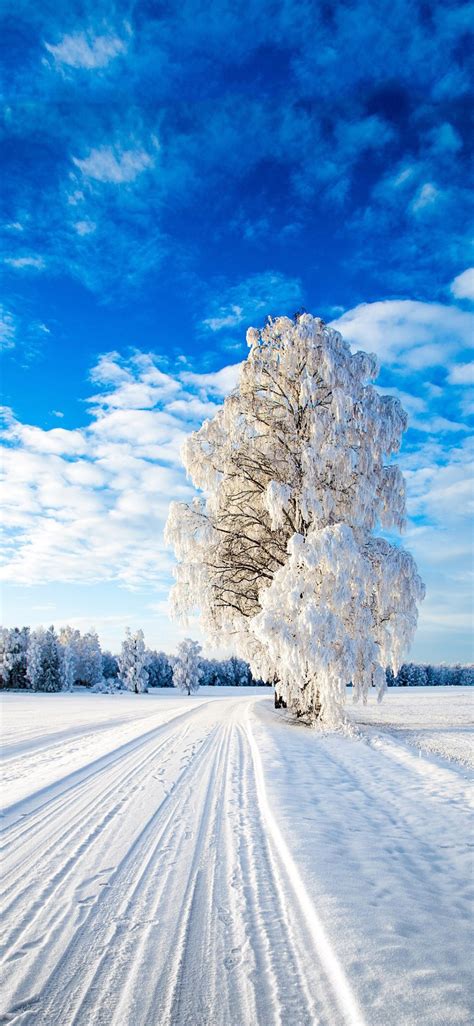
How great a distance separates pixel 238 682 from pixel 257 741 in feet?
388

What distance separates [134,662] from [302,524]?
2775 inches

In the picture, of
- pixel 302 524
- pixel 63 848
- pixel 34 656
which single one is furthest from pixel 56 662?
pixel 63 848

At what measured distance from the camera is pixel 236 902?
305cm

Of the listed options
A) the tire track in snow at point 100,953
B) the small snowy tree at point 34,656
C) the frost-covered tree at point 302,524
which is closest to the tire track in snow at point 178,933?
the tire track in snow at point 100,953

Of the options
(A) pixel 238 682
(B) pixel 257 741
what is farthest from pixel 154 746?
(A) pixel 238 682

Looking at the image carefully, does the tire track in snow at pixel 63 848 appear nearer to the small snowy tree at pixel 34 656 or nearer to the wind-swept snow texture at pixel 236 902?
the wind-swept snow texture at pixel 236 902

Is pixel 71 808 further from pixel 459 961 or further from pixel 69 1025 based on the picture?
pixel 459 961

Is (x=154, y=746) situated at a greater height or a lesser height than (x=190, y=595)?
lesser

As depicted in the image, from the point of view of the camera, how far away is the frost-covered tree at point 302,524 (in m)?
10.7

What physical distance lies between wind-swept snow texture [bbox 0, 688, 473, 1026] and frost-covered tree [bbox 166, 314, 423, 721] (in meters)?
4.63

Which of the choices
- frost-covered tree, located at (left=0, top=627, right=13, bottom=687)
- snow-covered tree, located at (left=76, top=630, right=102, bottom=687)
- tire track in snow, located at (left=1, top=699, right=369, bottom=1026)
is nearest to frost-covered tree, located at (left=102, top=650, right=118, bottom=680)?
snow-covered tree, located at (left=76, top=630, right=102, bottom=687)

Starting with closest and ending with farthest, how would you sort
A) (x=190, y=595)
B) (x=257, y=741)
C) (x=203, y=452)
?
(x=257, y=741) → (x=190, y=595) → (x=203, y=452)

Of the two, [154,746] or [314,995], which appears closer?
[314,995]

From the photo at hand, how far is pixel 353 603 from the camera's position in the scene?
11336 millimetres
